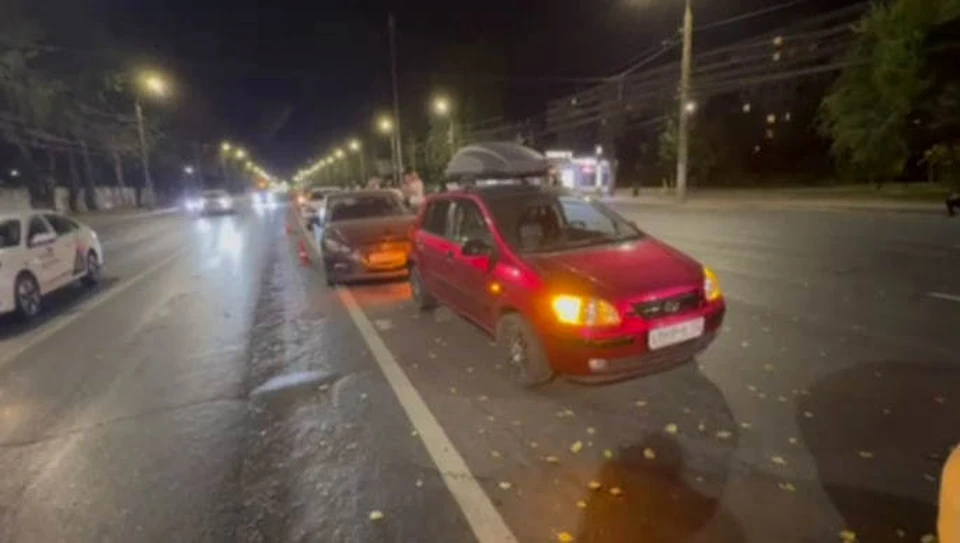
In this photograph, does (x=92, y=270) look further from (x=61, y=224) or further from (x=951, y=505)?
(x=951, y=505)

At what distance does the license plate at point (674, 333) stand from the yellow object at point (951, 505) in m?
3.10

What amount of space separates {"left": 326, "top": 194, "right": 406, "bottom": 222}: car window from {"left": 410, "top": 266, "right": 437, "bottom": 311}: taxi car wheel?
10.8 feet

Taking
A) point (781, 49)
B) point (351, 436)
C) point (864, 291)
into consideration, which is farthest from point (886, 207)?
point (781, 49)

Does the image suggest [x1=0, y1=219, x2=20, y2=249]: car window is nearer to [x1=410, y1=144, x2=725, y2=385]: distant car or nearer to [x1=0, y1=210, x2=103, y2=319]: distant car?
[x1=0, y1=210, x2=103, y2=319]: distant car

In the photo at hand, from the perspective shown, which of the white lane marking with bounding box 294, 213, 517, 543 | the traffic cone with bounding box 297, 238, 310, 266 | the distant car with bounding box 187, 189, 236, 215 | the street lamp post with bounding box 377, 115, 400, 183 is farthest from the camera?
the street lamp post with bounding box 377, 115, 400, 183

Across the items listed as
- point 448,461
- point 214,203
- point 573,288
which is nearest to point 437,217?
point 573,288

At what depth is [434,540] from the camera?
3496mm

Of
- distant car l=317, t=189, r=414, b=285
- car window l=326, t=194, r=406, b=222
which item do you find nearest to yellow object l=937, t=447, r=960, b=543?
distant car l=317, t=189, r=414, b=285

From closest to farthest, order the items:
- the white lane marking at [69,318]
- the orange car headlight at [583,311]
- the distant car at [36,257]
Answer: the orange car headlight at [583,311], the white lane marking at [69,318], the distant car at [36,257]

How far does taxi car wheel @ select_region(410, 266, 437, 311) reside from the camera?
29.5 ft

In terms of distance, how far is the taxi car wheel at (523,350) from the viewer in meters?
5.57

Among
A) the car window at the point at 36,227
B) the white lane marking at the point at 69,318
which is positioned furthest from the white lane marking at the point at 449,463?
the car window at the point at 36,227

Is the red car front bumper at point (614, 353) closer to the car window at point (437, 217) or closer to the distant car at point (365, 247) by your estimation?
the car window at point (437, 217)

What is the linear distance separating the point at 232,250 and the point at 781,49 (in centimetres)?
5120
